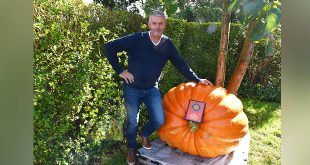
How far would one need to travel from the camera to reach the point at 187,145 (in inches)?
84.7

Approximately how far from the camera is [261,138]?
2.97m

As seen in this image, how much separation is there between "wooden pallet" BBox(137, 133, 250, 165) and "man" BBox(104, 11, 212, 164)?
13 cm

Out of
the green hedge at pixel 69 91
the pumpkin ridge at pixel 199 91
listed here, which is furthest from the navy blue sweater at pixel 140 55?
the pumpkin ridge at pixel 199 91

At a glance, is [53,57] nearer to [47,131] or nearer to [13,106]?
[47,131]

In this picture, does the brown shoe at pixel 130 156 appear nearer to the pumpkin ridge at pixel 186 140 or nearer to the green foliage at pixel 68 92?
the green foliage at pixel 68 92

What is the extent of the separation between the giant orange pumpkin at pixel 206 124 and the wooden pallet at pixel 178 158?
5 centimetres

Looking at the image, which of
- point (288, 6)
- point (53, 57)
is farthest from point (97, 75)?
point (288, 6)

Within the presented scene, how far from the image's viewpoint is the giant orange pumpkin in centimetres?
208

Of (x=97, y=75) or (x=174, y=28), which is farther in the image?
(x=174, y=28)

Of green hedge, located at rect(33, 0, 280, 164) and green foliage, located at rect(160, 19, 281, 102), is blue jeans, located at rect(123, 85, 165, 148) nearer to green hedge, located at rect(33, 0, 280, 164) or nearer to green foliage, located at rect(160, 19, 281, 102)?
green hedge, located at rect(33, 0, 280, 164)

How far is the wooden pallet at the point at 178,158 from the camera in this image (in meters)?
2.16

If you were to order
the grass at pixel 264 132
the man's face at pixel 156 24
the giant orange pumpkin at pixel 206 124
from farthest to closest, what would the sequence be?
the grass at pixel 264 132, the giant orange pumpkin at pixel 206 124, the man's face at pixel 156 24

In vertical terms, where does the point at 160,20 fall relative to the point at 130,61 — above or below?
above

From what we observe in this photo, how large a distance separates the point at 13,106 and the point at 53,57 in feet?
4.22
